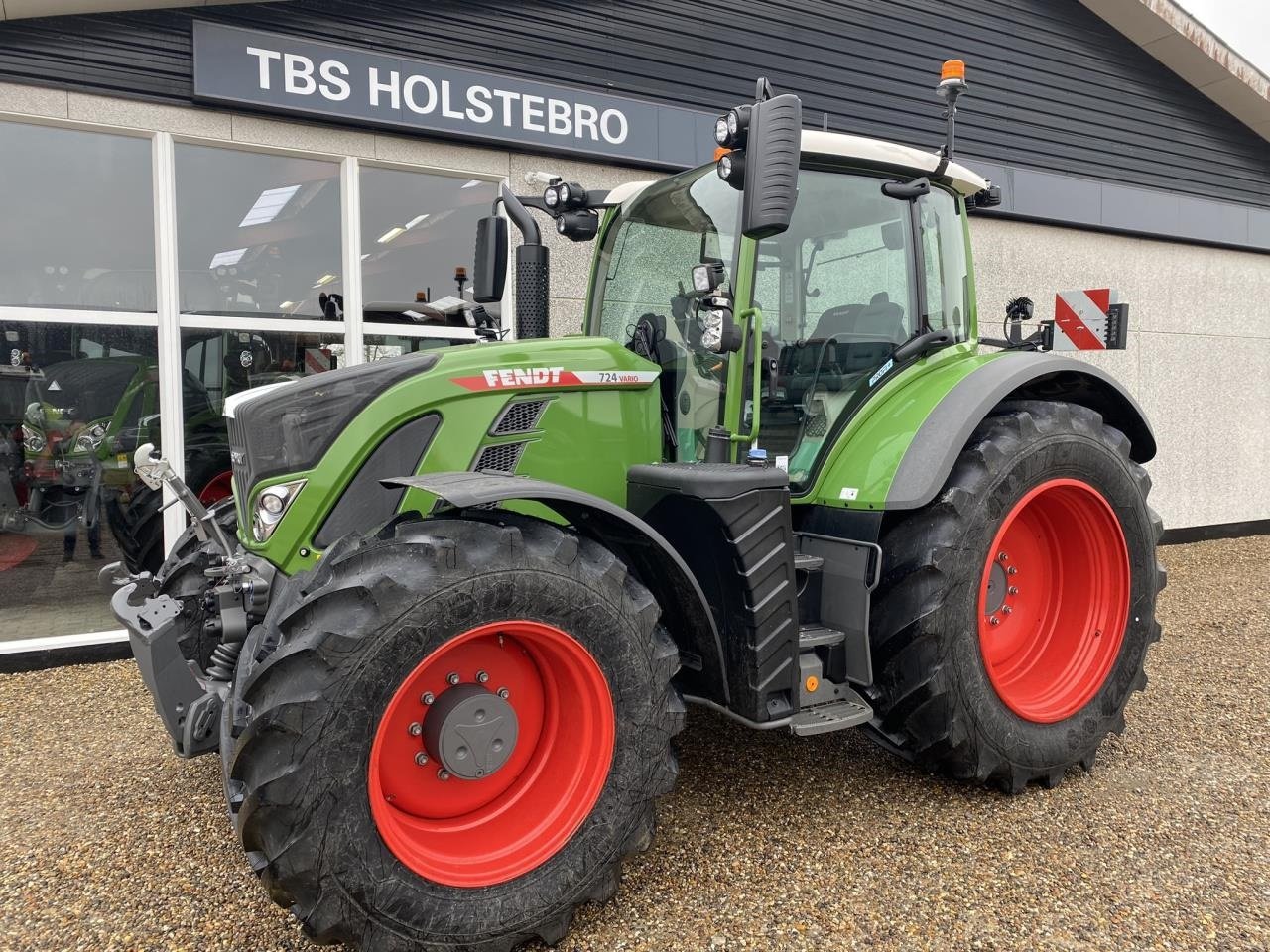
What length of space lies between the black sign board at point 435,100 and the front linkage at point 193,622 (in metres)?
3.03

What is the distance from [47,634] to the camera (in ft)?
16.1

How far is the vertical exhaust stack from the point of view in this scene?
3.23 metres

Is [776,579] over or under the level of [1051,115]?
under

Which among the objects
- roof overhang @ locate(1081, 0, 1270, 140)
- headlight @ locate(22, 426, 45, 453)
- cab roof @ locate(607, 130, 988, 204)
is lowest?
headlight @ locate(22, 426, 45, 453)

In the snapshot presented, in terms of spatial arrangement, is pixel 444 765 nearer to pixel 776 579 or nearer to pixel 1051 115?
pixel 776 579

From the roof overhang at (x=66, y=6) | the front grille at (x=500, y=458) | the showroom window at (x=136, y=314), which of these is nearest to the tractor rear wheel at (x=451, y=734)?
the front grille at (x=500, y=458)

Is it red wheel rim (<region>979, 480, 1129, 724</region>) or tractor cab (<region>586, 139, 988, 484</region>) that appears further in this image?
red wheel rim (<region>979, 480, 1129, 724</region>)

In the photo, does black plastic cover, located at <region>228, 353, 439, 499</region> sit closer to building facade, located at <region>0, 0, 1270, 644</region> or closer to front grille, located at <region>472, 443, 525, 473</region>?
front grille, located at <region>472, 443, 525, 473</region>

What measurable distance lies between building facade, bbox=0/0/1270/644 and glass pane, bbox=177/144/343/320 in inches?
0.5

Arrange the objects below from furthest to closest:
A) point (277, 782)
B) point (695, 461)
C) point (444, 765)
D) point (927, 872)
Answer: point (695, 461) < point (927, 872) < point (444, 765) < point (277, 782)

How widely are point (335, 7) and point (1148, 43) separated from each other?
7427 millimetres

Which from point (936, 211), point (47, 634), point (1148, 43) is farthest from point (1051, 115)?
point (47, 634)

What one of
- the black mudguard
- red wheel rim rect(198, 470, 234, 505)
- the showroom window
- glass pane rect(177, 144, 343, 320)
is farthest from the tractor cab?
red wheel rim rect(198, 470, 234, 505)

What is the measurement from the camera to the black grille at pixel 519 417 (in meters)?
2.73
